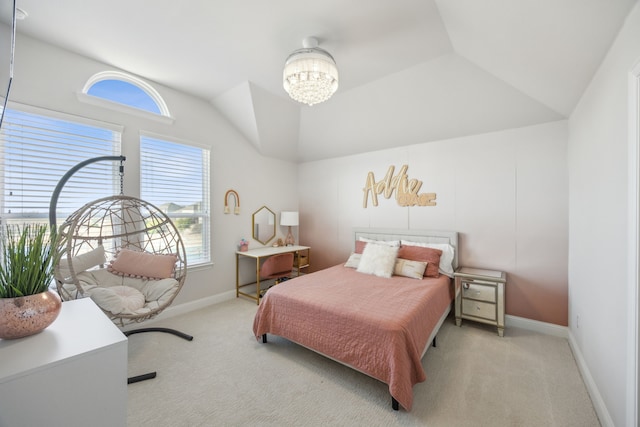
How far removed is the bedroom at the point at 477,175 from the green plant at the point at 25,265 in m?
2.00

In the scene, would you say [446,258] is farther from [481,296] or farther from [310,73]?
[310,73]

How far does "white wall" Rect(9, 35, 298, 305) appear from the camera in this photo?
2312 mm

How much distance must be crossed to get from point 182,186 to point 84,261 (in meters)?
1.37

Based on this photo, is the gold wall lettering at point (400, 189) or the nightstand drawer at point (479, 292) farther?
the gold wall lettering at point (400, 189)

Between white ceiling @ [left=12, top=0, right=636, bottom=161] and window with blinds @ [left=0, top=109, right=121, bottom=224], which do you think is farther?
window with blinds @ [left=0, top=109, right=121, bottom=224]

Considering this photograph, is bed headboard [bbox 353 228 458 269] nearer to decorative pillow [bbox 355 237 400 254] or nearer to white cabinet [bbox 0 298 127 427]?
decorative pillow [bbox 355 237 400 254]

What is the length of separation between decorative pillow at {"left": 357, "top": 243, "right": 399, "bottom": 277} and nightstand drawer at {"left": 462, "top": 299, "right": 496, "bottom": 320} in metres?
0.90

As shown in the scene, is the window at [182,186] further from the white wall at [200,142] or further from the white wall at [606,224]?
the white wall at [606,224]

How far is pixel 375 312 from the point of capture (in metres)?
1.99

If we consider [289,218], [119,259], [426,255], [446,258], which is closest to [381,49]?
[426,255]

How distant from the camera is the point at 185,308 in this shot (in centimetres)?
333

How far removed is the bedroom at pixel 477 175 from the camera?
153 cm

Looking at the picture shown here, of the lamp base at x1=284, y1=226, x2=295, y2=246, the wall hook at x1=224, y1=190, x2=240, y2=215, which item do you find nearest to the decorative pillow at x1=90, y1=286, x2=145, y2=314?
the wall hook at x1=224, y1=190, x2=240, y2=215

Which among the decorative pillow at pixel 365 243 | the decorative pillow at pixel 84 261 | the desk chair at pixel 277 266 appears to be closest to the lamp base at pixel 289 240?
the desk chair at pixel 277 266
